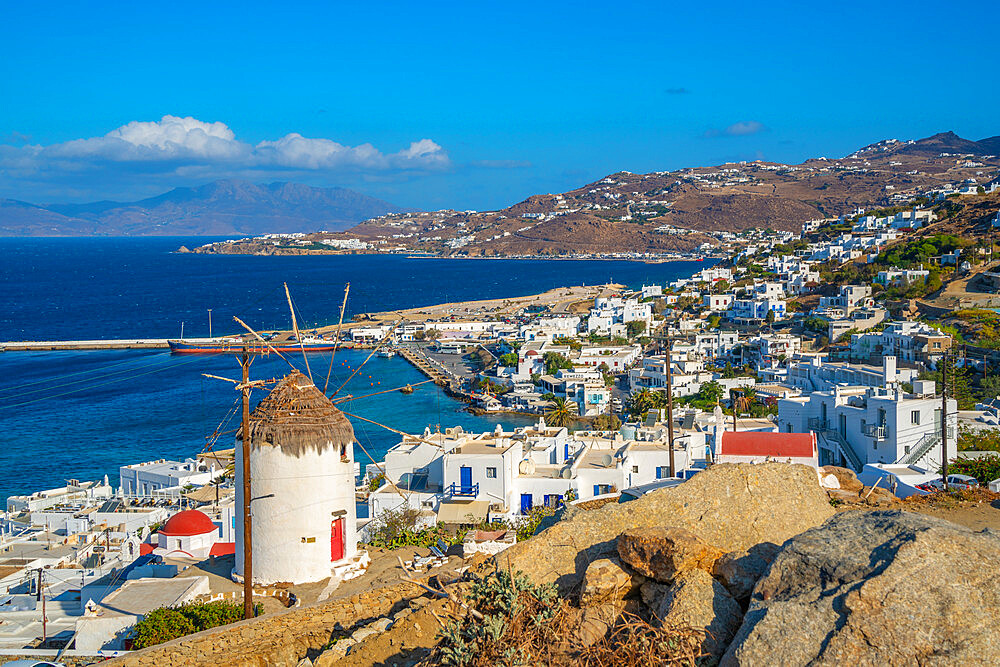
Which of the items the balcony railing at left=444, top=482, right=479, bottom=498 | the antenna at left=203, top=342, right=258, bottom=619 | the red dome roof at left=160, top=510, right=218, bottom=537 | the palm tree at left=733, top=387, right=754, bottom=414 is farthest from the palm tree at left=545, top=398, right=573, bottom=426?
the antenna at left=203, top=342, right=258, bottom=619

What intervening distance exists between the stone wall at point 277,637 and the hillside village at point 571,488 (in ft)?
0.06

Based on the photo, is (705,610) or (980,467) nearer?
(705,610)

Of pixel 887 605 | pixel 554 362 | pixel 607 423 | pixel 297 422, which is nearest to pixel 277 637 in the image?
pixel 297 422

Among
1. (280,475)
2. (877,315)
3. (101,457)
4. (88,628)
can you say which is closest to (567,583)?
(280,475)

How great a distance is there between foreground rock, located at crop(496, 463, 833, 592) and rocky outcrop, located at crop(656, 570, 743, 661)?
941 mm

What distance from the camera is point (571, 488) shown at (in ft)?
53.8

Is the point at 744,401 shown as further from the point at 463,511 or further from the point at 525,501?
the point at 463,511

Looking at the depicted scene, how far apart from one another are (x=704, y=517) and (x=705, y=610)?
4.82ft

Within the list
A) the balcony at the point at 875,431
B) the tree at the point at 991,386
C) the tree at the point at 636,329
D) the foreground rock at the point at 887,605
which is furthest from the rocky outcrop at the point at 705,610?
the tree at the point at 636,329

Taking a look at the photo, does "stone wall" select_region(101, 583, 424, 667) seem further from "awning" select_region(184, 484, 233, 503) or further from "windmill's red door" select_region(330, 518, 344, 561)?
"awning" select_region(184, 484, 233, 503)

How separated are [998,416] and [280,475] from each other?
19074mm

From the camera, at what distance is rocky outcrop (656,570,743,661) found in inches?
163

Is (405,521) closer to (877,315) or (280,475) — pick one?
(280,475)

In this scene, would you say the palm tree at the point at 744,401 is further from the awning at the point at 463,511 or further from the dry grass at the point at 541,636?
the dry grass at the point at 541,636
